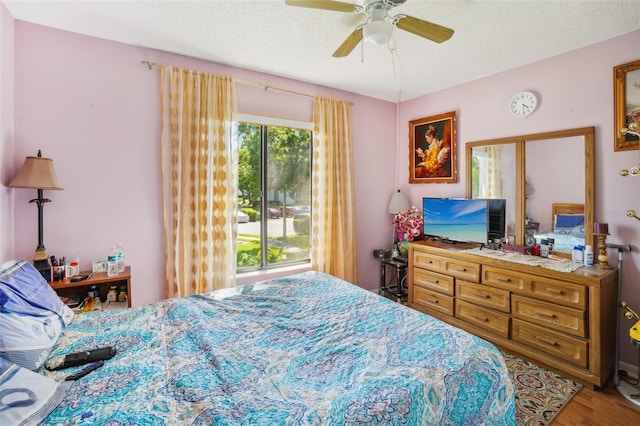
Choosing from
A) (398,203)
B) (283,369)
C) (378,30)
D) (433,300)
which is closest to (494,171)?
(398,203)

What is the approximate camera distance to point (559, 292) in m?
2.27

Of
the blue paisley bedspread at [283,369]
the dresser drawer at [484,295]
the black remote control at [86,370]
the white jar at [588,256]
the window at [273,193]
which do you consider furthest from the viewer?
the window at [273,193]

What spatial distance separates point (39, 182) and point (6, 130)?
1.38 ft

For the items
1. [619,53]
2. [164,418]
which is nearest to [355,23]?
[619,53]

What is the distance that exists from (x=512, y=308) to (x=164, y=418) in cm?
265

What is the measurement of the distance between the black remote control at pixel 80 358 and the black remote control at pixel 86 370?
0.10ft

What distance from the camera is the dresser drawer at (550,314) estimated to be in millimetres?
2182

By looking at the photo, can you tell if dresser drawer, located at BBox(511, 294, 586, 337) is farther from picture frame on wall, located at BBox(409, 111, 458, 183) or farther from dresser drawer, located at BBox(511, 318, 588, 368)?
picture frame on wall, located at BBox(409, 111, 458, 183)

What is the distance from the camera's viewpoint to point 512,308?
2.55m

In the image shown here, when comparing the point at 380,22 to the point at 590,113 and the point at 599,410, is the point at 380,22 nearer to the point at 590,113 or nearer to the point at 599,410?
the point at 590,113

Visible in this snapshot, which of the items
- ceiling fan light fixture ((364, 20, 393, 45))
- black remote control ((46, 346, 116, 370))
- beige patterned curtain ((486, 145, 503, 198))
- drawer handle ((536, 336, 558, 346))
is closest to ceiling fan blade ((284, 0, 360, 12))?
ceiling fan light fixture ((364, 20, 393, 45))

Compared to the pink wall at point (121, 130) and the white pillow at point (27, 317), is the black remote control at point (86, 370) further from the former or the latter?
the pink wall at point (121, 130)

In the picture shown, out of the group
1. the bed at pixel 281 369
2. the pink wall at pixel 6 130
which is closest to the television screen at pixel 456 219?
the bed at pixel 281 369

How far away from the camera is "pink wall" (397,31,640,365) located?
2299mm
